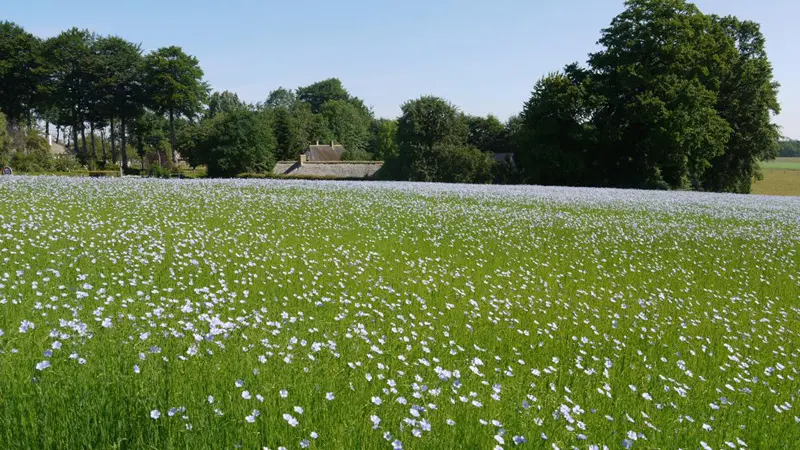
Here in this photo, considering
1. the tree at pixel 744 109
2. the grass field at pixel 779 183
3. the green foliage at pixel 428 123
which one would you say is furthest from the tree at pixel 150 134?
the grass field at pixel 779 183

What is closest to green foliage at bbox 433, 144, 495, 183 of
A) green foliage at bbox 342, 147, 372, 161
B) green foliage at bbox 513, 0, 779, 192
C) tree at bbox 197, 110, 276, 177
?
green foliage at bbox 513, 0, 779, 192

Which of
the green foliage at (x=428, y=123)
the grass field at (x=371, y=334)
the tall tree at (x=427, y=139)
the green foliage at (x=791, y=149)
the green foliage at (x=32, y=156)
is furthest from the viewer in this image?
the green foliage at (x=791, y=149)

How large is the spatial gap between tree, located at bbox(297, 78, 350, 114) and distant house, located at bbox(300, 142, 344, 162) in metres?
68.4

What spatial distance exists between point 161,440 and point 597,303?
7510 millimetres

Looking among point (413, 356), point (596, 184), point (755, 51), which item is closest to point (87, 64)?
point (596, 184)

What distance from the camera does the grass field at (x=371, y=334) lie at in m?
3.80

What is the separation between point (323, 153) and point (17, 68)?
51.1m

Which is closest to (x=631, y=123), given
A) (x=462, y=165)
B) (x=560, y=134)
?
(x=560, y=134)

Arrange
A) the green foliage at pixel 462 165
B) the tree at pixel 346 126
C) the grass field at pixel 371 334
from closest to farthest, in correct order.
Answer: the grass field at pixel 371 334 < the green foliage at pixel 462 165 < the tree at pixel 346 126

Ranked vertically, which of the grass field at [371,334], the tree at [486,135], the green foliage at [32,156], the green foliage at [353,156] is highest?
the tree at [486,135]

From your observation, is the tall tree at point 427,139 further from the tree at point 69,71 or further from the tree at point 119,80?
the tree at point 69,71

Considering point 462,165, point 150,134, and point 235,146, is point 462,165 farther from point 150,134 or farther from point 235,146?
point 150,134

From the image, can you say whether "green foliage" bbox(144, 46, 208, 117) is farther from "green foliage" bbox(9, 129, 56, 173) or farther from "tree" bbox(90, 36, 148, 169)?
"green foliage" bbox(9, 129, 56, 173)

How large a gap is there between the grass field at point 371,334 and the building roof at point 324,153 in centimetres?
9004
